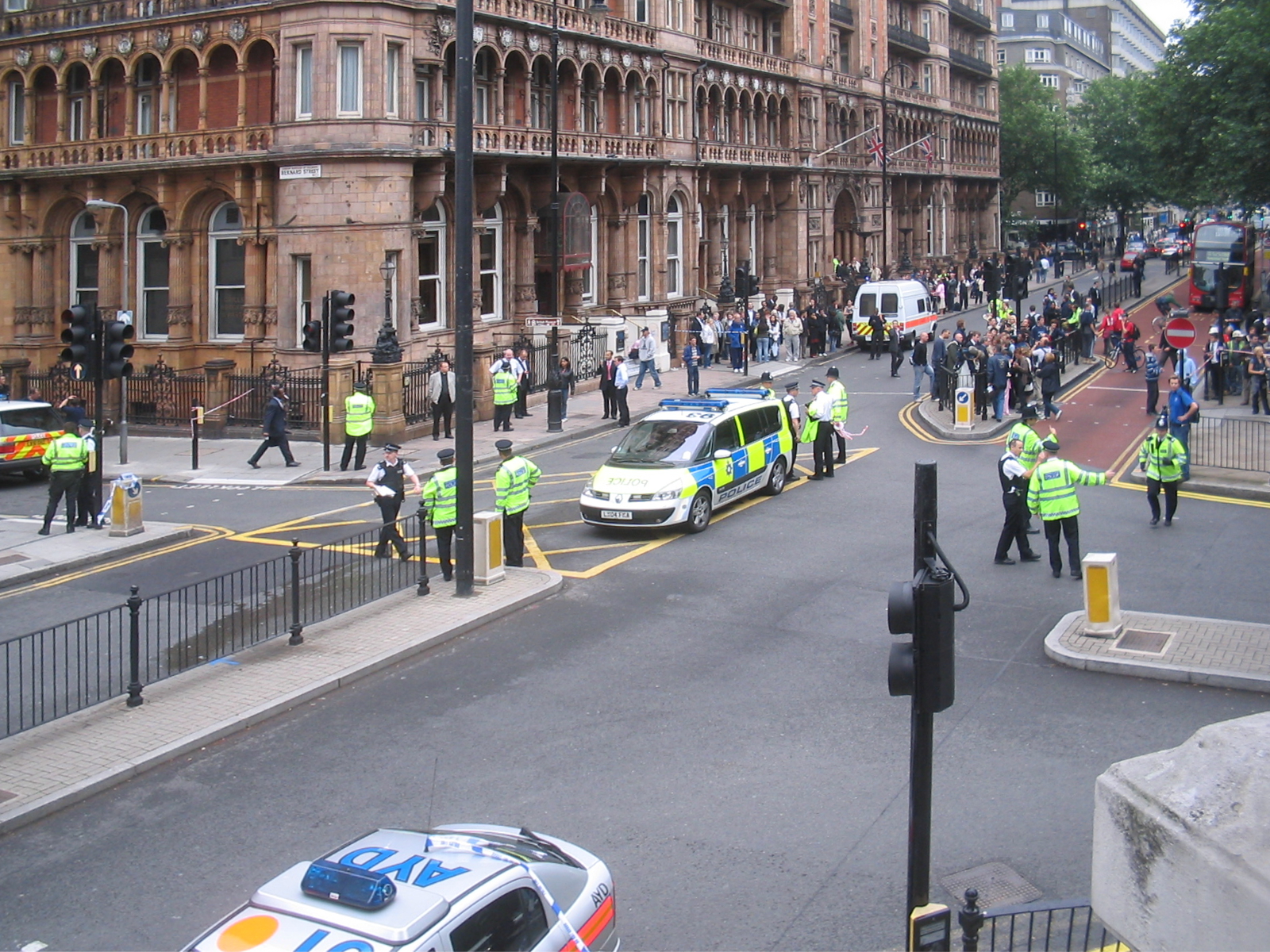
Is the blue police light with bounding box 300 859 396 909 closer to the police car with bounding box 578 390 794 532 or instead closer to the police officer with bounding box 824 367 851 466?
the police car with bounding box 578 390 794 532

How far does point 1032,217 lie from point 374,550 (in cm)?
10912

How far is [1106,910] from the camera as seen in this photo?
4.61 meters

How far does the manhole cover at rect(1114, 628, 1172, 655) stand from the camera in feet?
43.4

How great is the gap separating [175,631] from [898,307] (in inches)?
1297

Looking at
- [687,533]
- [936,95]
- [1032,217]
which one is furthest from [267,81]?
[1032,217]

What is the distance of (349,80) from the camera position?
105 feet

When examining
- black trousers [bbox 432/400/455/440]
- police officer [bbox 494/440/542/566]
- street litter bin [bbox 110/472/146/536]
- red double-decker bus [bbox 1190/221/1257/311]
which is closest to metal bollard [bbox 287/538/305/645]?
police officer [bbox 494/440/542/566]

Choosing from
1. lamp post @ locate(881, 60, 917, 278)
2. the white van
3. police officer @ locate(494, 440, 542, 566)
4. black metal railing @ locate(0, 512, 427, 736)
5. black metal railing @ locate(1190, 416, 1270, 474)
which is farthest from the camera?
lamp post @ locate(881, 60, 917, 278)

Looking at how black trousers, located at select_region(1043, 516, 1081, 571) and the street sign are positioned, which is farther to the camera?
the street sign

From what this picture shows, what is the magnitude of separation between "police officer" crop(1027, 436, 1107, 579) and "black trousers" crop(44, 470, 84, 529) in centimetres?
1351

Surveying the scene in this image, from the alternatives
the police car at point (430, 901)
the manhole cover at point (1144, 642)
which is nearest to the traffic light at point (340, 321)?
the manhole cover at point (1144, 642)

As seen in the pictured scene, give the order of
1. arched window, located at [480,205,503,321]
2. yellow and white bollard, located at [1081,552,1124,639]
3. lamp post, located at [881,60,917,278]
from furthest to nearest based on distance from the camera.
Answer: lamp post, located at [881,60,917,278], arched window, located at [480,205,503,321], yellow and white bollard, located at [1081,552,1124,639]

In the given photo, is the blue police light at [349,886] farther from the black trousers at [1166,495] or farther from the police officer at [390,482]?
the black trousers at [1166,495]

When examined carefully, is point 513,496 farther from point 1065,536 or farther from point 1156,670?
point 1156,670
